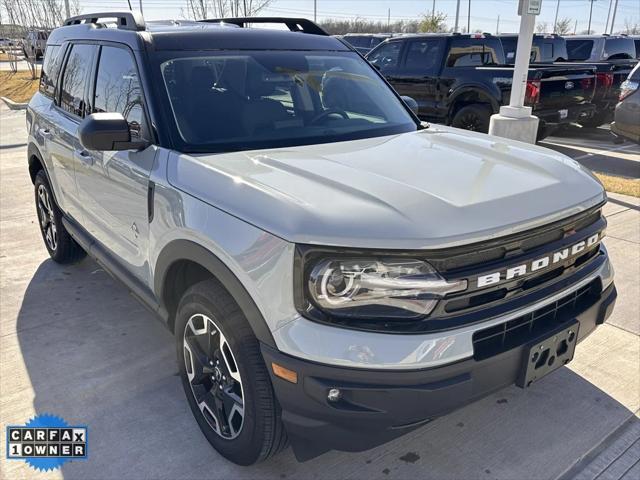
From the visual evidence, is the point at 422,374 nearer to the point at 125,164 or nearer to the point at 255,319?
the point at 255,319

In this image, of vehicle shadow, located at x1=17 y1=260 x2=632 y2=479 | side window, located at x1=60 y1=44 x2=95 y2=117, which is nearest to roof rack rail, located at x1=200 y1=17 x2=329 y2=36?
side window, located at x1=60 y1=44 x2=95 y2=117

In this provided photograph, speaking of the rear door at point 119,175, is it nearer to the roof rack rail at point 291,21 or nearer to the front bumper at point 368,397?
the roof rack rail at point 291,21

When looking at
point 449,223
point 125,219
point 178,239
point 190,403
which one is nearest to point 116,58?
point 125,219

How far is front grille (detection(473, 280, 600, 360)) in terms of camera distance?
6.76ft

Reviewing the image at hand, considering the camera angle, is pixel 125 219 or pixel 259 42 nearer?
pixel 125 219

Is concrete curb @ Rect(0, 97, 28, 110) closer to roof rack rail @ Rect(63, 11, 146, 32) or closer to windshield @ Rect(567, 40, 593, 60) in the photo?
roof rack rail @ Rect(63, 11, 146, 32)

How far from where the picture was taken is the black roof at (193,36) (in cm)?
304

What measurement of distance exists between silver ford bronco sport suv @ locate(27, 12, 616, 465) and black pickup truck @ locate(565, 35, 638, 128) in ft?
29.7

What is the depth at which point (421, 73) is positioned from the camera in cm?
1012

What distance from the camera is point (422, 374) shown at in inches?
75.3

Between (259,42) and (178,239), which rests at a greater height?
(259,42)

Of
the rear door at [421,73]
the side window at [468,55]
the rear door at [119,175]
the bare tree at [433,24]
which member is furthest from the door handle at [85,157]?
the bare tree at [433,24]

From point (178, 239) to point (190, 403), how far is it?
0.85 m

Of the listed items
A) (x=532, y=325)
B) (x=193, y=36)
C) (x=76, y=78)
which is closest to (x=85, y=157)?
(x=76, y=78)
